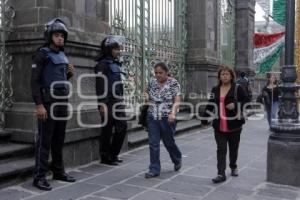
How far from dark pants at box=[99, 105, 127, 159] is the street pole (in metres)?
2.19

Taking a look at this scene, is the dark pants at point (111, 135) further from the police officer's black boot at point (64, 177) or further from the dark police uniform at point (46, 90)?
the dark police uniform at point (46, 90)

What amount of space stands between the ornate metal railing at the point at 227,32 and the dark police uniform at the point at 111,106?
27.2ft

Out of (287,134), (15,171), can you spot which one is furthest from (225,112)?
(15,171)

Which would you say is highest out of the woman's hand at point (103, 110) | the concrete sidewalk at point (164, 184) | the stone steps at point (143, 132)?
the woman's hand at point (103, 110)

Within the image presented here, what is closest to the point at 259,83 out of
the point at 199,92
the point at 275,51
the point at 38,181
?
the point at 275,51

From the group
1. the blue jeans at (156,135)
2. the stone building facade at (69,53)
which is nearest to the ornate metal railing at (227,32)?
the stone building facade at (69,53)

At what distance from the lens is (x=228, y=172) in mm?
6539

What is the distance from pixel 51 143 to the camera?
5609 millimetres

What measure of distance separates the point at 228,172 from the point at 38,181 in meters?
2.78

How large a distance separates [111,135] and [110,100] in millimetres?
564

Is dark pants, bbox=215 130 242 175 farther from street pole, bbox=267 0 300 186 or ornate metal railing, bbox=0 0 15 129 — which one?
ornate metal railing, bbox=0 0 15 129

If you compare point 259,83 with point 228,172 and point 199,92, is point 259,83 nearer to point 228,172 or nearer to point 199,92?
point 199,92

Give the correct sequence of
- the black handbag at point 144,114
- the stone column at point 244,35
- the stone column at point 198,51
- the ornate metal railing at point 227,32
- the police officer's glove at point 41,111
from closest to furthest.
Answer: the police officer's glove at point 41,111, the black handbag at point 144,114, the stone column at point 198,51, the ornate metal railing at point 227,32, the stone column at point 244,35

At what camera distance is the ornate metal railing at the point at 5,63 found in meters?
6.26
